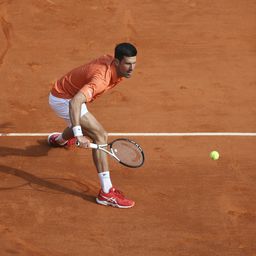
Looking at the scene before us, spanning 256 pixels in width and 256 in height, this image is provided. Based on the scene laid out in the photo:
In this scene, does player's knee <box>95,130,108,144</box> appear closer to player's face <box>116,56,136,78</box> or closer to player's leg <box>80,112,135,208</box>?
player's leg <box>80,112,135,208</box>

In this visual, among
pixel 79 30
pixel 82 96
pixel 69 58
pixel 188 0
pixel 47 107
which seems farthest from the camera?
pixel 188 0

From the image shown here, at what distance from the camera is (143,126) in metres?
9.97

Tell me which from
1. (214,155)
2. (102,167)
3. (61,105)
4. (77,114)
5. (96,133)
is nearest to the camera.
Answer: (77,114)

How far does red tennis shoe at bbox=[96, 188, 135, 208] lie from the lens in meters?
8.34

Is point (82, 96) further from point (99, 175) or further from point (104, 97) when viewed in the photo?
point (104, 97)

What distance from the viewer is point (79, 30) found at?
41.4 feet

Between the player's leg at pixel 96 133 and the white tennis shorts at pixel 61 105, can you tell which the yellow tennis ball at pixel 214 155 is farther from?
the white tennis shorts at pixel 61 105

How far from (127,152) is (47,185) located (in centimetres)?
132

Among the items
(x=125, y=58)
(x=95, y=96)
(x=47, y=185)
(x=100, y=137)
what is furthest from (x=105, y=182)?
(x=125, y=58)

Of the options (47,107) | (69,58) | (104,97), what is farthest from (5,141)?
(69,58)

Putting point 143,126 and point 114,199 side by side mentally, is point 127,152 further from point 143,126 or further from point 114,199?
point 143,126

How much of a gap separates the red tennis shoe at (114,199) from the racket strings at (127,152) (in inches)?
18.0

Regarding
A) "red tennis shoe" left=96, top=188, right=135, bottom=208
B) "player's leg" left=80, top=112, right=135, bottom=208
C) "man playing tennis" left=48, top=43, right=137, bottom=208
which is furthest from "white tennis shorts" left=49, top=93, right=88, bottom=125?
"red tennis shoe" left=96, top=188, right=135, bottom=208

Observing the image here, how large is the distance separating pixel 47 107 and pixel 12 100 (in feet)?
2.17
